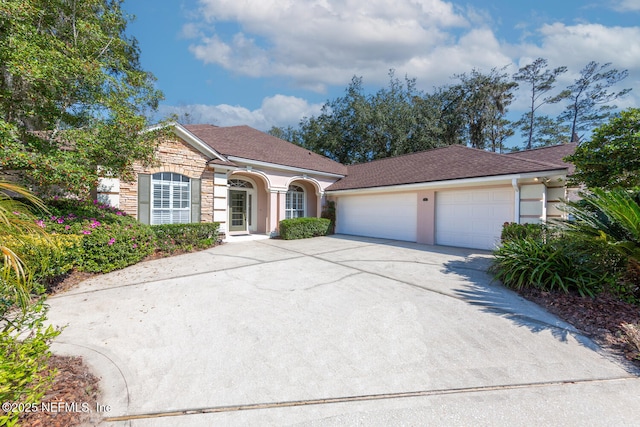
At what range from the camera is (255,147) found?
1473 cm

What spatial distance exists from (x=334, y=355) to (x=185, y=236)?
8.28 meters

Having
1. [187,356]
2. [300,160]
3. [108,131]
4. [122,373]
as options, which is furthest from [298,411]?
[300,160]

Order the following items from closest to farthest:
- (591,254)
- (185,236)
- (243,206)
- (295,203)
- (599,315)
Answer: (599,315) < (591,254) < (185,236) < (243,206) < (295,203)

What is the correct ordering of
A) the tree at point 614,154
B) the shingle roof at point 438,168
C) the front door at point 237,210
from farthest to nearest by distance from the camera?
the front door at point 237,210, the shingle roof at point 438,168, the tree at point 614,154

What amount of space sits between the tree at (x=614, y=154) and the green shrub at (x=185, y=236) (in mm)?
11815

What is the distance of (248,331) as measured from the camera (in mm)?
3852

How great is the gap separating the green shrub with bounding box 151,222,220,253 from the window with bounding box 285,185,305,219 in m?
5.03

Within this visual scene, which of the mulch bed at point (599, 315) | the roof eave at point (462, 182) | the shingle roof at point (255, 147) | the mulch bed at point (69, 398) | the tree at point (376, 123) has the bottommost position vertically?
the mulch bed at point (69, 398)

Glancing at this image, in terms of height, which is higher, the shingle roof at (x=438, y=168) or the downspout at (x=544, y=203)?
the shingle roof at (x=438, y=168)

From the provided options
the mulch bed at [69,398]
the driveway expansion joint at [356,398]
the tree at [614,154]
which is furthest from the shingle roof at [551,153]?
the mulch bed at [69,398]

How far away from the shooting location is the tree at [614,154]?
6375 mm

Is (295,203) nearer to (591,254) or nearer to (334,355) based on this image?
(591,254)

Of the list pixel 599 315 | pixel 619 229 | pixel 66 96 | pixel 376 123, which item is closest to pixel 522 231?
pixel 619 229

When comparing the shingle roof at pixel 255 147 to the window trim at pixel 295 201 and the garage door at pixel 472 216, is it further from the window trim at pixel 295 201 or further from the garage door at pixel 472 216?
the garage door at pixel 472 216
